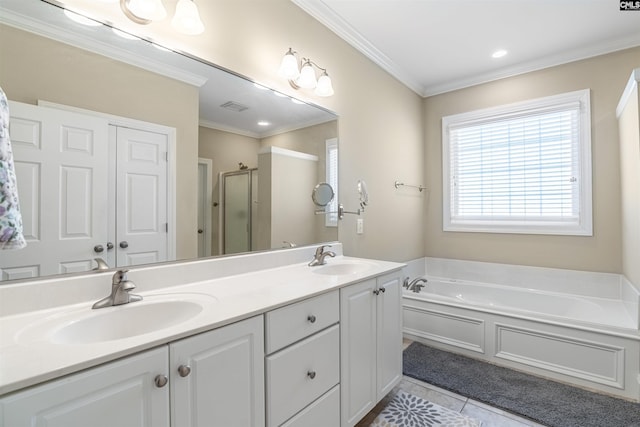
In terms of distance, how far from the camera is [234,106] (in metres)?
1.61

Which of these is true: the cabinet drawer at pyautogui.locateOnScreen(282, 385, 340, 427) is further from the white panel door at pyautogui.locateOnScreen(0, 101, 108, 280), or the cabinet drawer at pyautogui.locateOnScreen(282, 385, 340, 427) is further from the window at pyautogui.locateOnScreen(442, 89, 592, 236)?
the window at pyautogui.locateOnScreen(442, 89, 592, 236)

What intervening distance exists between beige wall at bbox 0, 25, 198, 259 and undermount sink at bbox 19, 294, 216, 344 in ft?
1.03

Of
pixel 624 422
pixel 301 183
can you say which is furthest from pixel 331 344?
pixel 624 422

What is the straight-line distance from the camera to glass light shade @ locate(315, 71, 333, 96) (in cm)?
199

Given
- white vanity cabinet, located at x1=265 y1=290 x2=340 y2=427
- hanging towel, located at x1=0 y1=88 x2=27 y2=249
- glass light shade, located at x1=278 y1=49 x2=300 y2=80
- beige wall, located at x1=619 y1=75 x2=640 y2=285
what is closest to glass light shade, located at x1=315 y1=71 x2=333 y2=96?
glass light shade, located at x1=278 y1=49 x2=300 y2=80

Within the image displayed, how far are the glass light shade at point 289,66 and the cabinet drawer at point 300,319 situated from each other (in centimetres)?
133

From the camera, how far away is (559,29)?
7.48ft

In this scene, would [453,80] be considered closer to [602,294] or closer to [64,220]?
[602,294]

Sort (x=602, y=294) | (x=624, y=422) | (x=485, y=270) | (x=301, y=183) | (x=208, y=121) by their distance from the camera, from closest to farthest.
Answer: (x=208, y=121) < (x=624, y=422) < (x=301, y=183) < (x=602, y=294) < (x=485, y=270)

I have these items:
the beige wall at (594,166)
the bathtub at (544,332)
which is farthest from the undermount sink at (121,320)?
the beige wall at (594,166)

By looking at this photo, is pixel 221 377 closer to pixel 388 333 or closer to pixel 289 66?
pixel 388 333

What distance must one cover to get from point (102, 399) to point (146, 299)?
0.44 metres

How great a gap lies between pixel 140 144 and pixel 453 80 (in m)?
3.15

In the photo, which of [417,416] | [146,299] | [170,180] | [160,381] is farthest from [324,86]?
[417,416]
